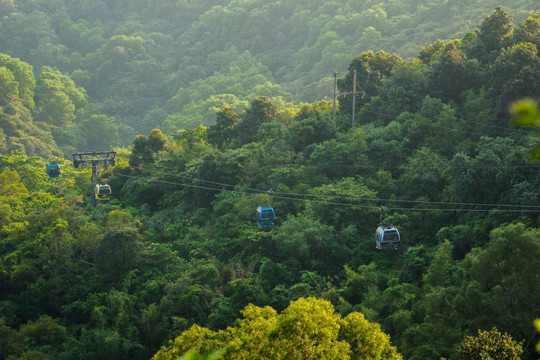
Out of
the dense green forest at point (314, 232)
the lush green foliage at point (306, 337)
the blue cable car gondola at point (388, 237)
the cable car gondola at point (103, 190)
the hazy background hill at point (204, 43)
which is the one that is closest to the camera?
the lush green foliage at point (306, 337)

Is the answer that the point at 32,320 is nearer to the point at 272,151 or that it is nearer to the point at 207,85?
the point at 272,151

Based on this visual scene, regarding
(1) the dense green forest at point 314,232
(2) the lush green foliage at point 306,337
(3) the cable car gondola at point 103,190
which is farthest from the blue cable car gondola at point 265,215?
(3) the cable car gondola at point 103,190

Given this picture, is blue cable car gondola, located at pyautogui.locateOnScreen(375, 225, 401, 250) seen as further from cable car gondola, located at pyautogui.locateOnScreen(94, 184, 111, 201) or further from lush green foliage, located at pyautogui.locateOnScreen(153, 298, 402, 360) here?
cable car gondola, located at pyautogui.locateOnScreen(94, 184, 111, 201)

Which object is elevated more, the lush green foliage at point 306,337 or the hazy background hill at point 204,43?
the hazy background hill at point 204,43

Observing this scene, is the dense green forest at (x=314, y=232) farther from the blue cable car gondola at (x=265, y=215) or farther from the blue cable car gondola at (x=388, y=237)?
the blue cable car gondola at (x=265, y=215)

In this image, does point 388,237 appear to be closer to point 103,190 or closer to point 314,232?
point 314,232

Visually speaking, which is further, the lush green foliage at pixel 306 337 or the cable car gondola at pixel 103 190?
the cable car gondola at pixel 103 190

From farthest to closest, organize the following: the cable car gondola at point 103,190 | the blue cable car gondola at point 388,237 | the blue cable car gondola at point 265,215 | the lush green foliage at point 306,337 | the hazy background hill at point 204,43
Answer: the hazy background hill at point 204,43, the cable car gondola at point 103,190, the blue cable car gondola at point 265,215, the blue cable car gondola at point 388,237, the lush green foliage at point 306,337

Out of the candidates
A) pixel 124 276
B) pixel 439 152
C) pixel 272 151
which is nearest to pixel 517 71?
pixel 439 152
